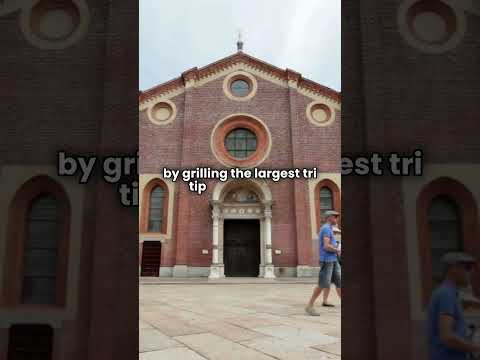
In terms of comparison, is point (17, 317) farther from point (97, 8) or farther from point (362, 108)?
→ point (362, 108)

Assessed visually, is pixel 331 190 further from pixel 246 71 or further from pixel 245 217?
pixel 246 71

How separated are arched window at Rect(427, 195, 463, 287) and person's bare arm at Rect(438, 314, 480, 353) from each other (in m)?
1.06

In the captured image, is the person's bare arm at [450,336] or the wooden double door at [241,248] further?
the wooden double door at [241,248]

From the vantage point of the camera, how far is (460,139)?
12.7 feet

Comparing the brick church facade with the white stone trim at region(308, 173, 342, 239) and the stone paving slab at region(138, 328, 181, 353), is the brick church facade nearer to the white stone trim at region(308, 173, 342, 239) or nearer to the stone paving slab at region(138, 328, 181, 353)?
the white stone trim at region(308, 173, 342, 239)

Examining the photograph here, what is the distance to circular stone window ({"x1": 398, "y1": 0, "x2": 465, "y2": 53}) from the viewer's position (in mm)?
4031

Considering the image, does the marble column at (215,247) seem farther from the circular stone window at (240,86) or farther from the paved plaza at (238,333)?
the paved plaza at (238,333)

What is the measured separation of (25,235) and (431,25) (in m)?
4.44

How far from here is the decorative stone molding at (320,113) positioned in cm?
2066

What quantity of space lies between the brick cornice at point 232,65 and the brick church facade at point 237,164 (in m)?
0.05

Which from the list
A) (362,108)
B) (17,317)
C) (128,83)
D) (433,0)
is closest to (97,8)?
(128,83)

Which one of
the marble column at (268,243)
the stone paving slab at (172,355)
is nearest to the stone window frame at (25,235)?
the stone paving slab at (172,355)

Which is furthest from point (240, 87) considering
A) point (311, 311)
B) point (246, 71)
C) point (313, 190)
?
point (311, 311)

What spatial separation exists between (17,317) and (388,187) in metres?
3.63
